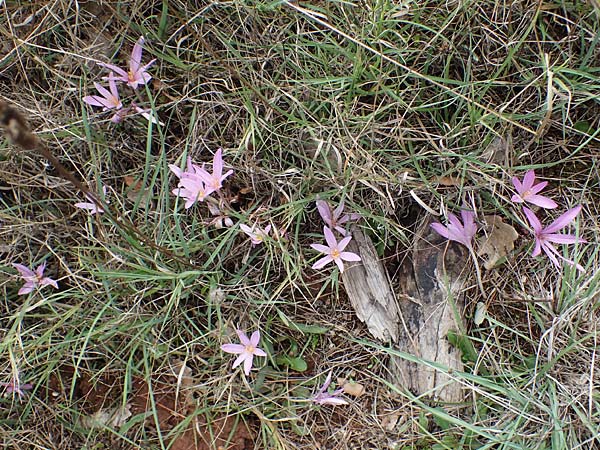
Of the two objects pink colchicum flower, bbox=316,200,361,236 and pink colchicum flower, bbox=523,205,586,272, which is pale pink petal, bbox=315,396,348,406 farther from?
pink colchicum flower, bbox=523,205,586,272

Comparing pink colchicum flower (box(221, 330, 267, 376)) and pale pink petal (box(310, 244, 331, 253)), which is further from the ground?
pale pink petal (box(310, 244, 331, 253))

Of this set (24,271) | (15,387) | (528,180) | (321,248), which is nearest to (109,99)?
(24,271)

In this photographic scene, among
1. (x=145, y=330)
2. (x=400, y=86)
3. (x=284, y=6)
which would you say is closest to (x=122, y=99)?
(x=284, y=6)

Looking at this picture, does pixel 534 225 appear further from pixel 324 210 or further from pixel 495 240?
pixel 324 210

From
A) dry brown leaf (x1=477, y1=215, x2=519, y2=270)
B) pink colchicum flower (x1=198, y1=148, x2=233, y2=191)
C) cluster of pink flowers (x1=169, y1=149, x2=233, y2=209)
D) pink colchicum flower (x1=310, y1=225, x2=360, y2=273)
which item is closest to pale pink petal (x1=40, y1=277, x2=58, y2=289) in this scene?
cluster of pink flowers (x1=169, y1=149, x2=233, y2=209)

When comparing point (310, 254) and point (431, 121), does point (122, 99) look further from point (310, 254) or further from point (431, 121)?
point (431, 121)
